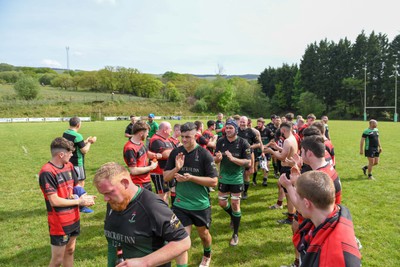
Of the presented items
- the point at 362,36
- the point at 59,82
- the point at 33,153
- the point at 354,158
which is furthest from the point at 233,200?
the point at 59,82

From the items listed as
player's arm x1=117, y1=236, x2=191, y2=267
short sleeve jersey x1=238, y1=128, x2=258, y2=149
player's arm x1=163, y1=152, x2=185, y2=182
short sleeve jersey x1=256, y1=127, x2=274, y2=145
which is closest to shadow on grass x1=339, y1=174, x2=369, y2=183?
short sleeve jersey x1=256, y1=127, x2=274, y2=145

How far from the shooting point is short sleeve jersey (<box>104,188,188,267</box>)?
230 centimetres

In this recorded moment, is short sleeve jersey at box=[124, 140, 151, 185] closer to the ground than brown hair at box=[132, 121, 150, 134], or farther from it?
closer to the ground

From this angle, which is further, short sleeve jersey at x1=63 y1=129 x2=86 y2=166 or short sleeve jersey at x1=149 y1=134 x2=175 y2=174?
short sleeve jersey at x1=63 y1=129 x2=86 y2=166

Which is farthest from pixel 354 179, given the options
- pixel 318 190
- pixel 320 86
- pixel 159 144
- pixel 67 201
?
pixel 320 86

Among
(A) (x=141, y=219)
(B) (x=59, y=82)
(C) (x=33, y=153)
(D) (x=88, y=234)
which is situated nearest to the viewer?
(A) (x=141, y=219)

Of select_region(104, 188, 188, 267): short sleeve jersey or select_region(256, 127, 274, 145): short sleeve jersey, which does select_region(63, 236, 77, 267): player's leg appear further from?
select_region(256, 127, 274, 145): short sleeve jersey

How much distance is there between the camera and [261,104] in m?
77.6

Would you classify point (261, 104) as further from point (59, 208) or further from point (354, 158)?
point (59, 208)

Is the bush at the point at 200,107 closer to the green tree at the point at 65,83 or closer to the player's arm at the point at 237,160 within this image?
the green tree at the point at 65,83

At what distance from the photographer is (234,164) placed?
600 cm

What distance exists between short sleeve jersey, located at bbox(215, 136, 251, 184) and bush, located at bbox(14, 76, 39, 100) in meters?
82.8

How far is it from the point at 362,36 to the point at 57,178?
253 ft

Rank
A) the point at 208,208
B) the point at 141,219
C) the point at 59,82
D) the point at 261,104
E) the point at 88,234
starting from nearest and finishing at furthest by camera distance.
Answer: the point at 141,219, the point at 208,208, the point at 88,234, the point at 261,104, the point at 59,82
